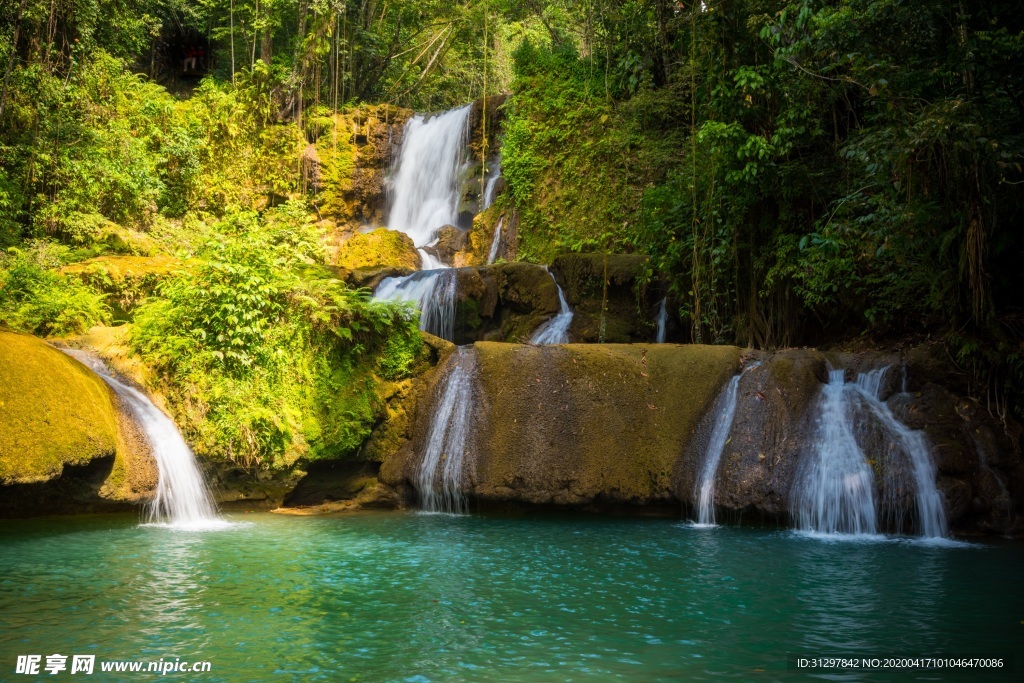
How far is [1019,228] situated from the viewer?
9523 mm

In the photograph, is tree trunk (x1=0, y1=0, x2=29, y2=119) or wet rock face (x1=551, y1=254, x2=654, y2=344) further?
wet rock face (x1=551, y1=254, x2=654, y2=344)

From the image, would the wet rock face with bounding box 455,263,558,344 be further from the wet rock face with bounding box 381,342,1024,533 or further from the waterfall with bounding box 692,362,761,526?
the waterfall with bounding box 692,362,761,526

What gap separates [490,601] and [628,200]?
1317 cm

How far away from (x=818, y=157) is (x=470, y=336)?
6.69 meters

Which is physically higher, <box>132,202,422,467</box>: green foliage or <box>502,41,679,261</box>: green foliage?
<box>502,41,679,261</box>: green foliage

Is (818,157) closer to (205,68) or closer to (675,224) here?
(675,224)

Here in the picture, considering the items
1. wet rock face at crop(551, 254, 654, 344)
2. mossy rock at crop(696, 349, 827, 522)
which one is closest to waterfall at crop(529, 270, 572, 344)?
wet rock face at crop(551, 254, 654, 344)

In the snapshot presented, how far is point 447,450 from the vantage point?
33.5 ft

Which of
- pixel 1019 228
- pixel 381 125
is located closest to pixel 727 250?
pixel 1019 228

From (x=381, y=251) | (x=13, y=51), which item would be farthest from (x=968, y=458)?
(x=13, y=51)

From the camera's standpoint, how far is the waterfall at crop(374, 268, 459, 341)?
14.4 m

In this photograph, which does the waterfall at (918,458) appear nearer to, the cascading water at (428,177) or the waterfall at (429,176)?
the cascading water at (428,177)

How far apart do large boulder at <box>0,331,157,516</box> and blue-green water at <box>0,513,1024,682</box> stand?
334 mm

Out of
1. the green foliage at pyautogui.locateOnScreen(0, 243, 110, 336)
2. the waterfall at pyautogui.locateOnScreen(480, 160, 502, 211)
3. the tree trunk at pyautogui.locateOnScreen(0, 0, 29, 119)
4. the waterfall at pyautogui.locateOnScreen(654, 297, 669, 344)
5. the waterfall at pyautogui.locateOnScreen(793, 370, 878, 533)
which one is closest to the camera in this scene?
the waterfall at pyautogui.locateOnScreen(793, 370, 878, 533)
